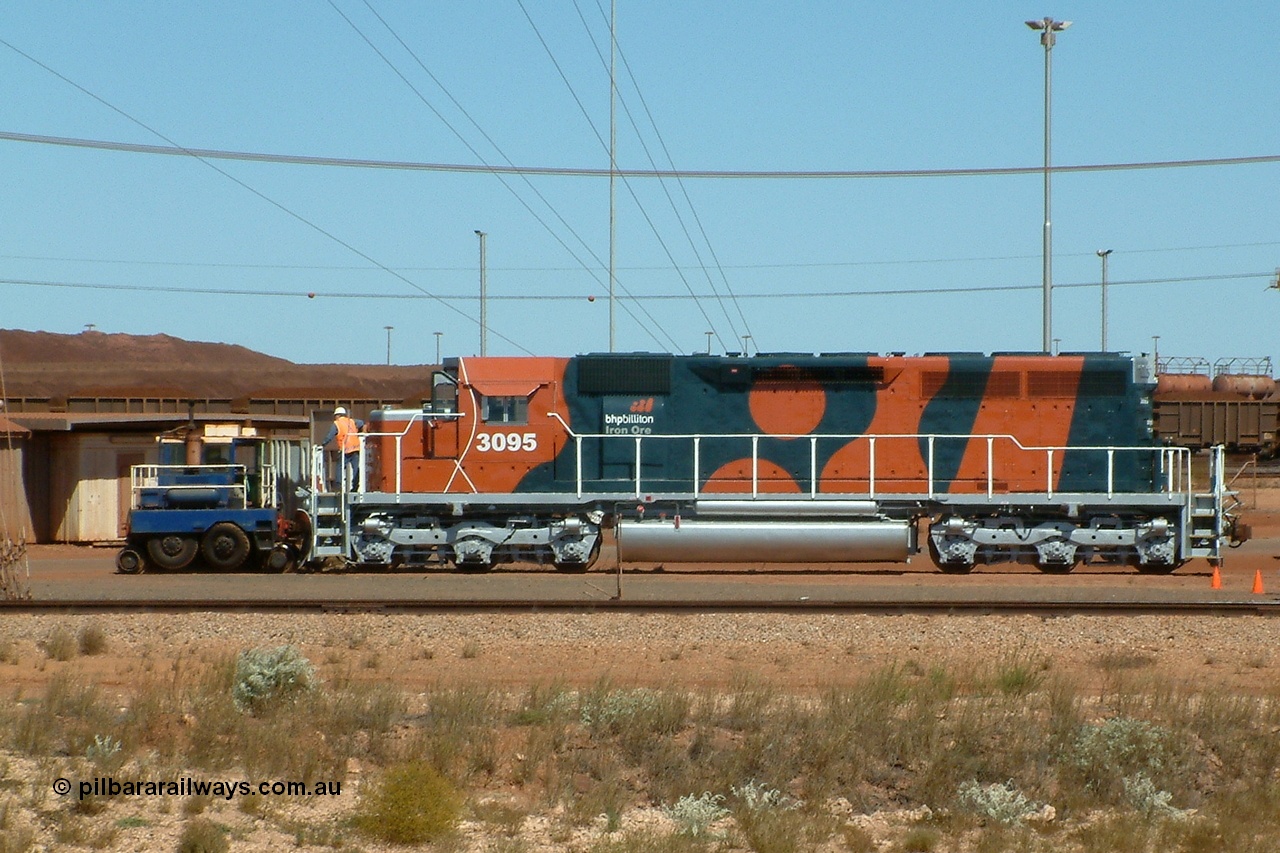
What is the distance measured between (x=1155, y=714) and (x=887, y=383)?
32.9 ft

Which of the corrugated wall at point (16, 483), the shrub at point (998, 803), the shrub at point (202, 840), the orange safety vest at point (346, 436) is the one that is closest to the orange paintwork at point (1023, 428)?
the orange safety vest at point (346, 436)

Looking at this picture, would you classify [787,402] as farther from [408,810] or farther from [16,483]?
[16,483]

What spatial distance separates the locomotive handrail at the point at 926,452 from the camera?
19.1 m

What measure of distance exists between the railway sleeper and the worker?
8962 millimetres

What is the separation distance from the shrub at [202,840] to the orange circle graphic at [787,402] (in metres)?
13.3

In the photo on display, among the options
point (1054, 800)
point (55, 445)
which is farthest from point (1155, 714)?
point (55, 445)

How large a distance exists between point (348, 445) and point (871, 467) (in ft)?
26.3

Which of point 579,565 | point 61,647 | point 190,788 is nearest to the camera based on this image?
point 190,788

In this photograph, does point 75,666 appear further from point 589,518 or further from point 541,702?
point 589,518

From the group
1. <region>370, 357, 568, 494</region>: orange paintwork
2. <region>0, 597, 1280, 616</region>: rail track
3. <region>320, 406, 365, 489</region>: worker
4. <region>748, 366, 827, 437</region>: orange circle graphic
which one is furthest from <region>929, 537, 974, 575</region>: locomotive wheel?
<region>320, 406, 365, 489</region>: worker

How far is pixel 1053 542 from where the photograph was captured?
63.1 ft

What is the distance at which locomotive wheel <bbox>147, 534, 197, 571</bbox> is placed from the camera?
68.2ft

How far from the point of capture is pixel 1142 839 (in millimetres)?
8156

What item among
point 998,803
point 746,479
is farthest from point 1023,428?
point 998,803
